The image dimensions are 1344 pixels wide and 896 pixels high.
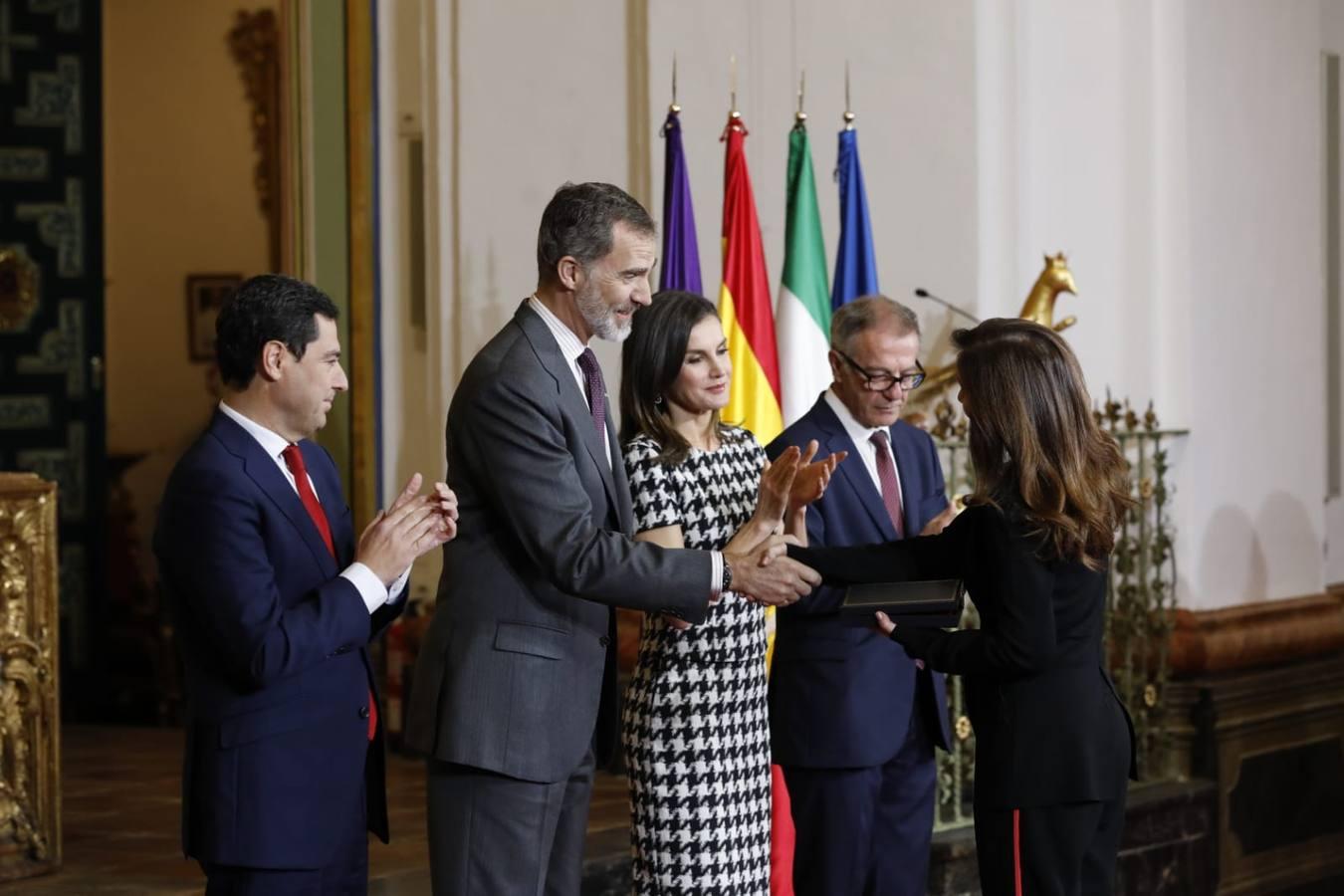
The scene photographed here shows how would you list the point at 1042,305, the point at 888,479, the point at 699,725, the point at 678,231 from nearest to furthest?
1. the point at 699,725
2. the point at 888,479
3. the point at 678,231
4. the point at 1042,305

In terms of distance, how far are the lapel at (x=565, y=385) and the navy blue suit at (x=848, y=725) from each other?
2.55 feet

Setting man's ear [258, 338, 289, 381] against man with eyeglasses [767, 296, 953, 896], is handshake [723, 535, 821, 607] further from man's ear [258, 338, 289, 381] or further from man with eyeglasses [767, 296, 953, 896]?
man's ear [258, 338, 289, 381]

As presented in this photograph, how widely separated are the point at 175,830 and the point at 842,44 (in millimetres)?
3619

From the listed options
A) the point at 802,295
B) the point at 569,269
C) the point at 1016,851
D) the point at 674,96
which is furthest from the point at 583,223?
the point at 674,96

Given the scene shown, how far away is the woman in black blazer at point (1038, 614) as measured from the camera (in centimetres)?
353

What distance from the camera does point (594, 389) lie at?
3.69 m

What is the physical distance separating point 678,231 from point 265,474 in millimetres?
3395

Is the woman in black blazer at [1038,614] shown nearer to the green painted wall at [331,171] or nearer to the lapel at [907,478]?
the lapel at [907,478]

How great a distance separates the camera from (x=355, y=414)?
8.14m

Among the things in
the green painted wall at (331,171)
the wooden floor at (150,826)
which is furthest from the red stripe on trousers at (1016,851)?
the green painted wall at (331,171)

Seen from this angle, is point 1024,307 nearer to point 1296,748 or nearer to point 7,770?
point 1296,748

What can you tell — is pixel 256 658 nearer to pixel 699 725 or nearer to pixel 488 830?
pixel 488 830

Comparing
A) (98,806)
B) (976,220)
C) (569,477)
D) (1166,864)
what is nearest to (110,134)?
(98,806)

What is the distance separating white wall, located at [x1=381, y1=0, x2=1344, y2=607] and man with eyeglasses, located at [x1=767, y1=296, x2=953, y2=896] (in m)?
2.42
